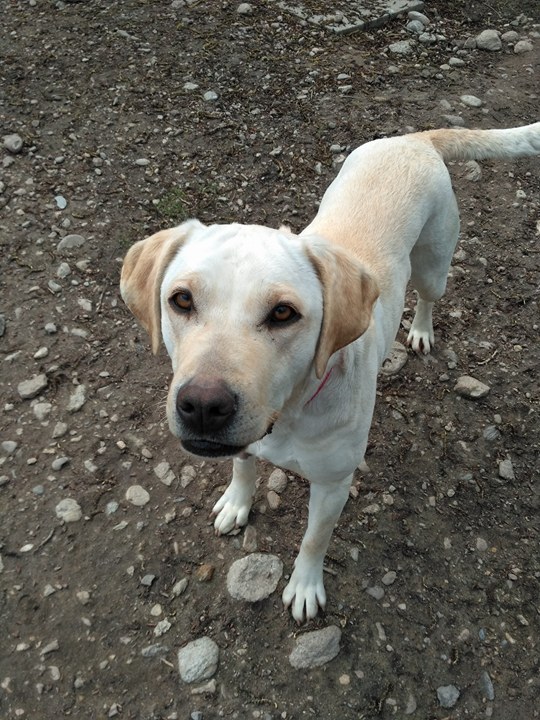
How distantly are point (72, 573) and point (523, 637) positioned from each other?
247 cm

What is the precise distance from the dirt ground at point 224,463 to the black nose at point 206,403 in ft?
5.66

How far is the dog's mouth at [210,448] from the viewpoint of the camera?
80.9 inches

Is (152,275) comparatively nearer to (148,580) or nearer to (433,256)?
(148,580)

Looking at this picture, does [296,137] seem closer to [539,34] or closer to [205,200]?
[205,200]

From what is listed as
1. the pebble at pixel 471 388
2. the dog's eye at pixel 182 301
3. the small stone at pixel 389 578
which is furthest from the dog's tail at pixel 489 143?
the small stone at pixel 389 578

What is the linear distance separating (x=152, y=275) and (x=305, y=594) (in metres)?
1.88

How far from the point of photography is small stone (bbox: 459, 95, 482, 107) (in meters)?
6.28

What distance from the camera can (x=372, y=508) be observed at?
12.0ft

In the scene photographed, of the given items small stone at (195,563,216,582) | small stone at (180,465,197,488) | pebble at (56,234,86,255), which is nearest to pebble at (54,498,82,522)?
small stone at (180,465,197,488)

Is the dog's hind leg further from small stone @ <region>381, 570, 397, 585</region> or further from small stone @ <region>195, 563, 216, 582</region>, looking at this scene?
small stone @ <region>195, 563, 216, 582</region>

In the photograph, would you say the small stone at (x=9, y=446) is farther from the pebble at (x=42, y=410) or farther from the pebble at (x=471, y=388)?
the pebble at (x=471, y=388)

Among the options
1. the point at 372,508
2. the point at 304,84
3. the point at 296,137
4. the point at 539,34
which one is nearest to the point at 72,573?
the point at 372,508

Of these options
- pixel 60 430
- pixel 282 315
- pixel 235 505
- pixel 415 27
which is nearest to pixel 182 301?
pixel 282 315

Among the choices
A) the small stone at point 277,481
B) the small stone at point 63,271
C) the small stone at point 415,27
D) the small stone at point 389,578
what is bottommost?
the small stone at point 389,578
